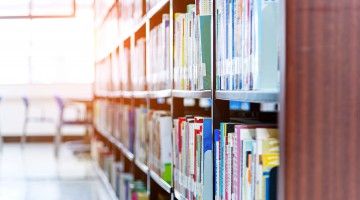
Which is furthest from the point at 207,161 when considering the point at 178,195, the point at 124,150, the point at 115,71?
the point at 115,71

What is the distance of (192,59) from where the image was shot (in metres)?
2.05

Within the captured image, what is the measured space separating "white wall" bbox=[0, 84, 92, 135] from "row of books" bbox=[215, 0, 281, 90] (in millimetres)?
8172

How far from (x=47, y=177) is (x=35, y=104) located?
417cm

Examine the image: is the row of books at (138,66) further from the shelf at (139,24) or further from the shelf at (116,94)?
the shelf at (116,94)

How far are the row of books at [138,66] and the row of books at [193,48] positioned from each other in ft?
3.33

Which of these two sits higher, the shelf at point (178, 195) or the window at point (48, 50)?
the window at point (48, 50)

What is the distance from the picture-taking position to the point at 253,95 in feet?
4.39

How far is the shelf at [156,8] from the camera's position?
2.55 metres

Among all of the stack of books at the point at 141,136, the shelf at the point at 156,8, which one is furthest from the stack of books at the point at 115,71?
the shelf at the point at 156,8

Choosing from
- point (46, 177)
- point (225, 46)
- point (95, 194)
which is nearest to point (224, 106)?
point (225, 46)

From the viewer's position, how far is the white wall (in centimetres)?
970

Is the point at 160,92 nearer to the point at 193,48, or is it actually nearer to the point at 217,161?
the point at 193,48

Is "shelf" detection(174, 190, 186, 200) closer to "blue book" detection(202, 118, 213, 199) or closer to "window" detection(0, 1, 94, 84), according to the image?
"blue book" detection(202, 118, 213, 199)

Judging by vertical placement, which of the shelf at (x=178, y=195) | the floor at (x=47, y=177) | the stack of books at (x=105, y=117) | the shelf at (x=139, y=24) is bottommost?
the floor at (x=47, y=177)
